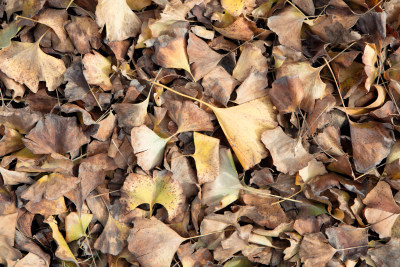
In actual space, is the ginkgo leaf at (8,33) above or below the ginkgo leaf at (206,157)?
above

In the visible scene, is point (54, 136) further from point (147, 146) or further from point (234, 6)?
point (234, 6)

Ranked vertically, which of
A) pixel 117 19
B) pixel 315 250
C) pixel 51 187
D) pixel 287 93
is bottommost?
pixel 315 250

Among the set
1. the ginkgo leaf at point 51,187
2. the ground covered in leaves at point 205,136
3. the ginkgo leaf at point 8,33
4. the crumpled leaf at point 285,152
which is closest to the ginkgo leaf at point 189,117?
the ground covered in leaves at point 205,136

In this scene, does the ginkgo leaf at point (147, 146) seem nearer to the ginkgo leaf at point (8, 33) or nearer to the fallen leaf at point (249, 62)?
the fallen leaf at point (249, 62)

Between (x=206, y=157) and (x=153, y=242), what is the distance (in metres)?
0.17

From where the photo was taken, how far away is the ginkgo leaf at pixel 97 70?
2.41ft

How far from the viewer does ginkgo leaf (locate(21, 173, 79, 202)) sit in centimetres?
71

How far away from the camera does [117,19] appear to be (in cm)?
74

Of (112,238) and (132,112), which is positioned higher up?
(132,112)

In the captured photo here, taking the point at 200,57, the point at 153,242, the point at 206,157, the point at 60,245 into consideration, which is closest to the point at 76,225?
the point at 60,245

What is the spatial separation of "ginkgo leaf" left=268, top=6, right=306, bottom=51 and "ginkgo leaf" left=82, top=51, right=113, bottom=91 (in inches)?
12.2

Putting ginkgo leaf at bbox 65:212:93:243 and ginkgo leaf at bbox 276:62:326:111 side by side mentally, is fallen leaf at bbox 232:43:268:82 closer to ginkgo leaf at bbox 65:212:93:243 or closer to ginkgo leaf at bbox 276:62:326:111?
ginkgo leaf at bbox 276:62:326:111

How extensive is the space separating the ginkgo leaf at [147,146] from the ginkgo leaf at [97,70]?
0.12 m

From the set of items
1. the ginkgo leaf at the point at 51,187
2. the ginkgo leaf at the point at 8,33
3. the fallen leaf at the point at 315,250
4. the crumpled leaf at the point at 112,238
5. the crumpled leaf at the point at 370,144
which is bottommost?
the fallen leaf at the point at 315,250
